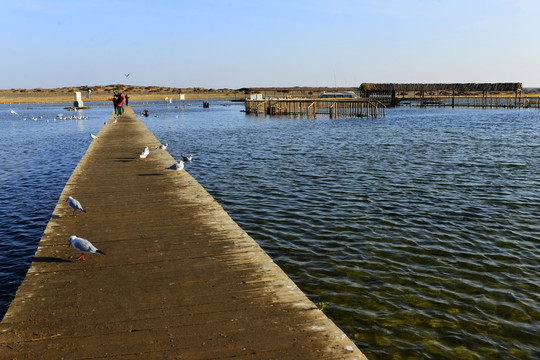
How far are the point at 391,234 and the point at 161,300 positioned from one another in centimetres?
798

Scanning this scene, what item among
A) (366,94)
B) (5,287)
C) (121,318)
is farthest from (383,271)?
(366,94)

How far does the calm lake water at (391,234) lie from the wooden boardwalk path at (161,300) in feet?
7.04

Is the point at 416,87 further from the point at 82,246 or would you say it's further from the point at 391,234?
the point at 82,246

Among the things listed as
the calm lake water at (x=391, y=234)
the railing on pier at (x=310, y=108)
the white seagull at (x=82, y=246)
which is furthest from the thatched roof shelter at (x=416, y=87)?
the white seagull at (x=82, y=246)

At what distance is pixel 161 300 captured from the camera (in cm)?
552

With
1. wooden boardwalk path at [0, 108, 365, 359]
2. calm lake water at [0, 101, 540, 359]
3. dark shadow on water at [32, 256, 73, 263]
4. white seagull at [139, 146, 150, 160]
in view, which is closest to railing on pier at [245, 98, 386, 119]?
calm lake water at [0, 101, 540, 359]

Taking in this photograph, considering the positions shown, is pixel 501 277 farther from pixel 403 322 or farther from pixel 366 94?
pixel 366 94

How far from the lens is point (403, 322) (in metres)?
7.41

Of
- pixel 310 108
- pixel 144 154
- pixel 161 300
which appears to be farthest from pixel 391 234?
pixel 310 108

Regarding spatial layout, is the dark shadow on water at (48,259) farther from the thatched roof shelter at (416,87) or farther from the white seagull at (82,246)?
the thatched roof shelter at (416,87)

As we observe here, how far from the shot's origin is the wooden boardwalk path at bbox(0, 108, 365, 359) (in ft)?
14.6

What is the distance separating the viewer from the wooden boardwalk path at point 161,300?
14.6 ft

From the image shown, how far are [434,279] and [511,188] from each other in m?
10.6

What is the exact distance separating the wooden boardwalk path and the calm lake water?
215cm
